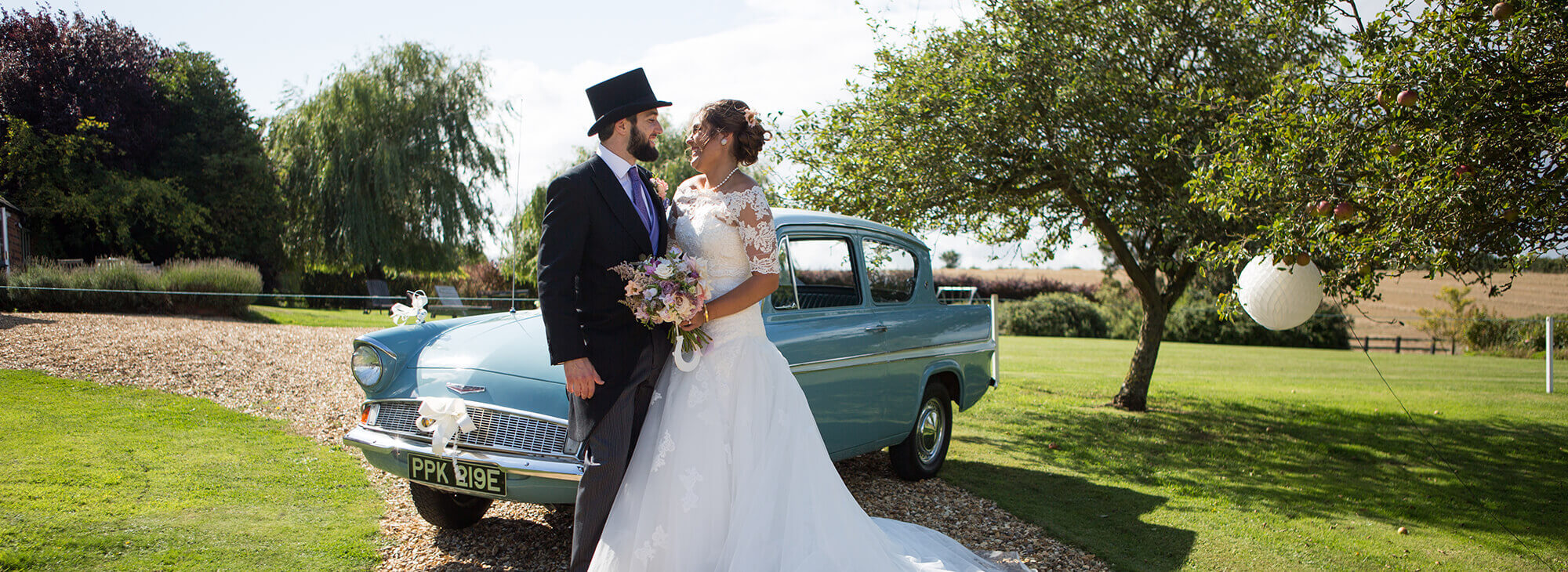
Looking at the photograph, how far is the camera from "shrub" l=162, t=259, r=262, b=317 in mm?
14781

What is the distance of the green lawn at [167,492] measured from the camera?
3.52 meters

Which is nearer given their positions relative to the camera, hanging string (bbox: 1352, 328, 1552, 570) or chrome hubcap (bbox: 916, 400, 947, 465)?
hanging string (bbox: 1352, 328, 1552, 570)

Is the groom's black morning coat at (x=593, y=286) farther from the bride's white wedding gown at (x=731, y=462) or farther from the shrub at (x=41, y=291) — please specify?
the shrub at (x=41, y=291)

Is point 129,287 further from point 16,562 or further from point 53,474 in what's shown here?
point 16,562

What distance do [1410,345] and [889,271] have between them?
2831 centimetres

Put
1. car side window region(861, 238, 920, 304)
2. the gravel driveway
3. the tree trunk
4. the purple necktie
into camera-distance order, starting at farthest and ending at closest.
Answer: the tree trunk
car side window region(861, 238, 920, 304)
the gravel driveway
the purple necktie

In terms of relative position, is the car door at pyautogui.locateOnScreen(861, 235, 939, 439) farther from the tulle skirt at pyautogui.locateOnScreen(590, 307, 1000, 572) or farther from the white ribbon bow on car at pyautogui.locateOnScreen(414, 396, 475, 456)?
the white ribbon bow on car at pyautogui.locateOnScreen(414, 396, 475, 456)

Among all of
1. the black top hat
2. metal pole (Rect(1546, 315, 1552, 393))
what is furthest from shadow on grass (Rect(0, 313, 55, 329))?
metal pole (Rect(1546, 315, 1552, 393))

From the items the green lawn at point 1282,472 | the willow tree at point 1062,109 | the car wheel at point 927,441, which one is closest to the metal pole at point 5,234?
the willow tree at point 1062,109

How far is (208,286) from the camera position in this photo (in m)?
15.3

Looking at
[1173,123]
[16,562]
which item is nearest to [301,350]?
[16,562]

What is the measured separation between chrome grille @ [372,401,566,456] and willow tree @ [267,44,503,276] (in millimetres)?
22094

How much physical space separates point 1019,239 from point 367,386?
28.2 ft

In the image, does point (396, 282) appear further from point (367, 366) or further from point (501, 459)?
point (501, 459)
